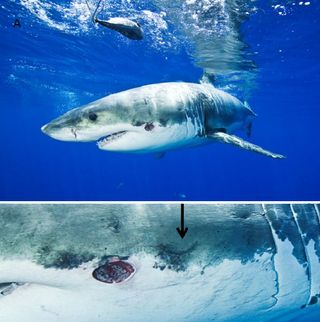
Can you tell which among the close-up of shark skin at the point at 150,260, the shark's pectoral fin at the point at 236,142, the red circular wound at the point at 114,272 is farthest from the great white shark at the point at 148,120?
the red circular wound at the point at 114,272

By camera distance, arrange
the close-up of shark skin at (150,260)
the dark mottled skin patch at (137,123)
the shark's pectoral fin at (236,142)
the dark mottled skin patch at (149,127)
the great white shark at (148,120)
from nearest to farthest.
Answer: the close-up of shark skin at (150,260), the great white shark at (148,120), the dark mottled skin patch at (137,123), the dark mottled skin patch at (149,127), the shark's pectoral fin at (236,142)

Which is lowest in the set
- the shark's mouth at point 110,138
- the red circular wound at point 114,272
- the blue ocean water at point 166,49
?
the red circular wound at point 114,272

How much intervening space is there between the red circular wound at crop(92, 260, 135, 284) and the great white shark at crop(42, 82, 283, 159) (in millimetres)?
2169

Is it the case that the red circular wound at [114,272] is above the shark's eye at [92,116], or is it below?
below

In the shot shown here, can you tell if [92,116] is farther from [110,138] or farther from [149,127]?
[149,127]

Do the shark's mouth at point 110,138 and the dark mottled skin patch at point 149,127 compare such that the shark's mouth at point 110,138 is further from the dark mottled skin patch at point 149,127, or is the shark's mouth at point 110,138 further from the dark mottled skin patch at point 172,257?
the dark mottled skin patch at point 172,257

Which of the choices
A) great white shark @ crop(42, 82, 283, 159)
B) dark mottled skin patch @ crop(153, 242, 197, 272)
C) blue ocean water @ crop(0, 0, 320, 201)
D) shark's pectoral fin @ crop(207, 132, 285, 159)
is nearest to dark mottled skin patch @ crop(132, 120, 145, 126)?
great white shark @ crop(42, 82, 283, 159)

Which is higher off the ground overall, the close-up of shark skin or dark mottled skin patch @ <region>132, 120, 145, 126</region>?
dark mottled skin patch @ <region>132, 120, 145, 126</region>

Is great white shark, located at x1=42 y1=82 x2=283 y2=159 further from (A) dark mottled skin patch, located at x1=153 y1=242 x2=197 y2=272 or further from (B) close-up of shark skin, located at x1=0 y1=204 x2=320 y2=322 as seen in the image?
(A) dark mottled skin patch, located at x1=153 y1=242 x2=197 y2=272

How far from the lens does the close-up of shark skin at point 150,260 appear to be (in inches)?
55.1

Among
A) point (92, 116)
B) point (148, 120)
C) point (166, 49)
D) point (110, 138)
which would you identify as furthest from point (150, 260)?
point (166, 49)

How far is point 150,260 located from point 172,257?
10 centimetres

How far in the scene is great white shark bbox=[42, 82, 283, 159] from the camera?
3.46m

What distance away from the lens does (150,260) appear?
1.45 meters
